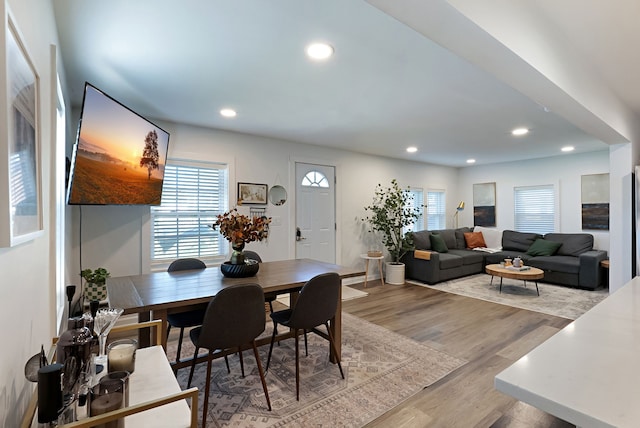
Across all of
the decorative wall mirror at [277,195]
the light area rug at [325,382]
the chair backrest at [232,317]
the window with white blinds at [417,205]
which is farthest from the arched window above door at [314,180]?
the chair backrest at [232,317]

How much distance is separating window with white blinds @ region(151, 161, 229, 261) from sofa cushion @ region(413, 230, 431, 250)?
12.0ft

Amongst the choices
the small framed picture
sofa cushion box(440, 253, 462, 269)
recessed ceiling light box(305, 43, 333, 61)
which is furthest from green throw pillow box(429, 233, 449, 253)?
recessed ceiling light box(305, 43, 333, 61)

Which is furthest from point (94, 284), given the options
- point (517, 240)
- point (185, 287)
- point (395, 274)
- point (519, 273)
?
point (517, 240)

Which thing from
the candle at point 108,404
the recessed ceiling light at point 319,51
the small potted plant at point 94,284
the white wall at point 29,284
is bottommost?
the small potted plant at point 94,284

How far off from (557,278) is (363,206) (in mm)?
3622

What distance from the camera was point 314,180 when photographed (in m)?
5.30

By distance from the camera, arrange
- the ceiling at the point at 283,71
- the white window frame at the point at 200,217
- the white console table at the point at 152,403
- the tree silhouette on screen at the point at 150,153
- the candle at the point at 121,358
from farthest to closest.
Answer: the white window frame at the point at 200,217 → the tree silhouette on screen at the point at 150,153 → the ceiling at the point at 283,71 → the candle at the point at 121,358 → the white console table at the point at 152,403

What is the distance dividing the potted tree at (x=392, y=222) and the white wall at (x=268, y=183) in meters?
0.21

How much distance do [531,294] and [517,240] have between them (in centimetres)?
194

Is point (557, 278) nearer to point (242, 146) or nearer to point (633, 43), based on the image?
point (633, 43)

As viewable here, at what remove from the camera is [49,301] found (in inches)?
58.8

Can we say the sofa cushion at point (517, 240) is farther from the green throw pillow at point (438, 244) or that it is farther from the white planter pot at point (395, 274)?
the white planter pot at point (395, 274)

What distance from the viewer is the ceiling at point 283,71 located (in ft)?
5.91

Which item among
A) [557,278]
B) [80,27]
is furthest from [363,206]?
[80,27]
